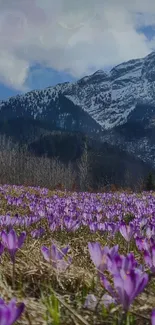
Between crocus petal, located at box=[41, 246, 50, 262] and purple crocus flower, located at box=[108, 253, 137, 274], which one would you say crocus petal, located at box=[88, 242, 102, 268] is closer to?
purple crocus flower, located at box=[108, 253, 137, 274]

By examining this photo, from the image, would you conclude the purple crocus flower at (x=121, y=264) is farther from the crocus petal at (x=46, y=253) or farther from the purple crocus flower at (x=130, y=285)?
the crocus petal at (x=46, y=253)

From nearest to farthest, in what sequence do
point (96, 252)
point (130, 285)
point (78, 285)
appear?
point (130, 285)
point (96, 252)
point (78, 285)

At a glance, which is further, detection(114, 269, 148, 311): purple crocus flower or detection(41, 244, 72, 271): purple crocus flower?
detection(41, 244, 72, 271): purple crocus flower

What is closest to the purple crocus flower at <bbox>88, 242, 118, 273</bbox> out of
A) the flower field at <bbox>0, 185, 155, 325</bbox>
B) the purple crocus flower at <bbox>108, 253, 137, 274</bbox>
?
the flower field at <bbox>0, 185, 155, 325</bbox>

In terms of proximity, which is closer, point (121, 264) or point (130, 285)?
point (130, 285)

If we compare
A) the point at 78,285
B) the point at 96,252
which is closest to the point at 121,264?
the point at 96,252

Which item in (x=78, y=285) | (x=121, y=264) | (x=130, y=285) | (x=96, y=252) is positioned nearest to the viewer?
(x=130, y=285)

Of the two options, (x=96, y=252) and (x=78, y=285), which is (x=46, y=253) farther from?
(x=96, y=252)

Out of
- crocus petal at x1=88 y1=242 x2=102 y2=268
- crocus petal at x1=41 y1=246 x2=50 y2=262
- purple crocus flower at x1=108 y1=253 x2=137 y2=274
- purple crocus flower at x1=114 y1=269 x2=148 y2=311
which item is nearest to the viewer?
purple crocus flower at x1=114 y1=269 x2=148 y2=311

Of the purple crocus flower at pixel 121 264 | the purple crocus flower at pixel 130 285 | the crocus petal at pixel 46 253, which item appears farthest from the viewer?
the crocus petal at pixel 46 253

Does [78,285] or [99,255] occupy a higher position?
[99,255]

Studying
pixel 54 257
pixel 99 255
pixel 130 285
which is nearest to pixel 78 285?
pixel 54 257

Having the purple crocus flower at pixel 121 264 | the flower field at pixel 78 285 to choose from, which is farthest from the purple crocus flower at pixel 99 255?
the purple crocus flower at pixel 121 264

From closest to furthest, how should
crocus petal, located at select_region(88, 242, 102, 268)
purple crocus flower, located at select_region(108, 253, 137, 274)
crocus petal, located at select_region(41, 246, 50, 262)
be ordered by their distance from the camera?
1. purple crocus flower, located at select_region(108, 253, 137, 274)
2. crocus petal, located at select_region(88, 242, 102, 268)
3. crocus petal, located at select_region(41, 246, 50, 262)
